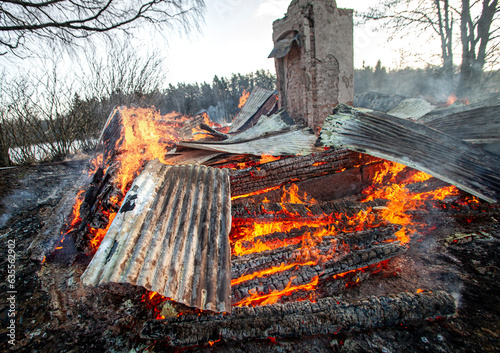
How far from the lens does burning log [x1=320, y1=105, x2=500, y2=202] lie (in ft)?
9.95

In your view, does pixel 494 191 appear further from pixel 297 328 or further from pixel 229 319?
pixel 229 319

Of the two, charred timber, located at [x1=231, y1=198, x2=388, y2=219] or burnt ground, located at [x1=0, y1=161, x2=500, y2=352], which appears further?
charred timber, located at [x1=231, y1=198, x2=388, y2=219]

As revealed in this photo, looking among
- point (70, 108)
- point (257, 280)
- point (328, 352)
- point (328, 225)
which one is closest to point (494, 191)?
point (328, 225)

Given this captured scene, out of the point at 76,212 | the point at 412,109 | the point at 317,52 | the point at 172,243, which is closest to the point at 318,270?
the point at 172,243

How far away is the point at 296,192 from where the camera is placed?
3.63m

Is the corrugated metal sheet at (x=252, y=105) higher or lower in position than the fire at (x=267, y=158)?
higher

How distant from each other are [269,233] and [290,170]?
4.19 ft

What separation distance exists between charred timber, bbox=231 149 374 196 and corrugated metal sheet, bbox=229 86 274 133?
A: 738 cm

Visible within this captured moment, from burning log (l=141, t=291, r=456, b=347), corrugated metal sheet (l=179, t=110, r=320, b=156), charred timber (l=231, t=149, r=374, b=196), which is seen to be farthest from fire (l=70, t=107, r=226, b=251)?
charred timber (l=231, t=149, r=374, b=196)

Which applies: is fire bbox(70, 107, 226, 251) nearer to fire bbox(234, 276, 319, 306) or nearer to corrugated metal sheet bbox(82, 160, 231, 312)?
corrugated metal sheet bbox(82, 160, 231, 312)

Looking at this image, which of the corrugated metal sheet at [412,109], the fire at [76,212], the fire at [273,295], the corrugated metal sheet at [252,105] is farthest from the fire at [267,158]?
the corrugated metal sheet at [252,105]

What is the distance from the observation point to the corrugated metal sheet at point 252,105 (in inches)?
408

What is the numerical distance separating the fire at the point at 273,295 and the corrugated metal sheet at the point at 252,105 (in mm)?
9107

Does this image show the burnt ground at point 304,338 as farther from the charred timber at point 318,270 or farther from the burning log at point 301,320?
the charred timber at point 318,270
